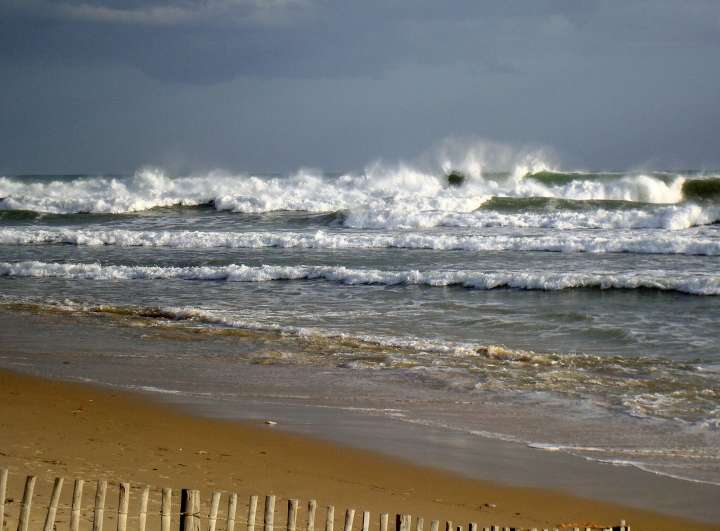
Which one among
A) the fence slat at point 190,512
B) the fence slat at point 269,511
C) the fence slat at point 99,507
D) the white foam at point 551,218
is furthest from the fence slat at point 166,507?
the white foam at point 551,218

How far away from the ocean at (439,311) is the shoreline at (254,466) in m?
0.99

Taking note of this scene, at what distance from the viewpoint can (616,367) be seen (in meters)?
9.63

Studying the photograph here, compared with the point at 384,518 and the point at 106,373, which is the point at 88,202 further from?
the point at 384,518

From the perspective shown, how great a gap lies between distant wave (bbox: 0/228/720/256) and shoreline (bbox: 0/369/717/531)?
14983 mm

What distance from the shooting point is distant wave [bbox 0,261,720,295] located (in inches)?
606

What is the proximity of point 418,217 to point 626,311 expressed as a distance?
52.1 ft

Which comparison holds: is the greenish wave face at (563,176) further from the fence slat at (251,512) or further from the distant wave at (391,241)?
the fence slat at (251,512)

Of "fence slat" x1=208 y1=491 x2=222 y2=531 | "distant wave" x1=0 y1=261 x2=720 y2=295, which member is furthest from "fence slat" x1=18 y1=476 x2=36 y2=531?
"distant wave" x1=0 y1=261 x2=720 y2=295

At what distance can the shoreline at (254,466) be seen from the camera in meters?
5.73

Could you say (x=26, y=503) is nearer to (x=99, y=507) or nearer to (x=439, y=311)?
(x=99, y=507)

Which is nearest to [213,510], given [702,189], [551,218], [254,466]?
[254,466]

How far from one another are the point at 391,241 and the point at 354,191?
15139 mm

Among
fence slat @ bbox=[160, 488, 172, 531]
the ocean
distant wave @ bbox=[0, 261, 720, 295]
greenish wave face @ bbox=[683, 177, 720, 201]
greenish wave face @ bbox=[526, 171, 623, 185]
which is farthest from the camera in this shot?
greenish wave face @ bbox=[526, 171, 623, 185]

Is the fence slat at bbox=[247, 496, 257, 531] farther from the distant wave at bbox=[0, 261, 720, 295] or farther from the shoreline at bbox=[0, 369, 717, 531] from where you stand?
the distant wave at bbox=[0, 261, 720, 295]
